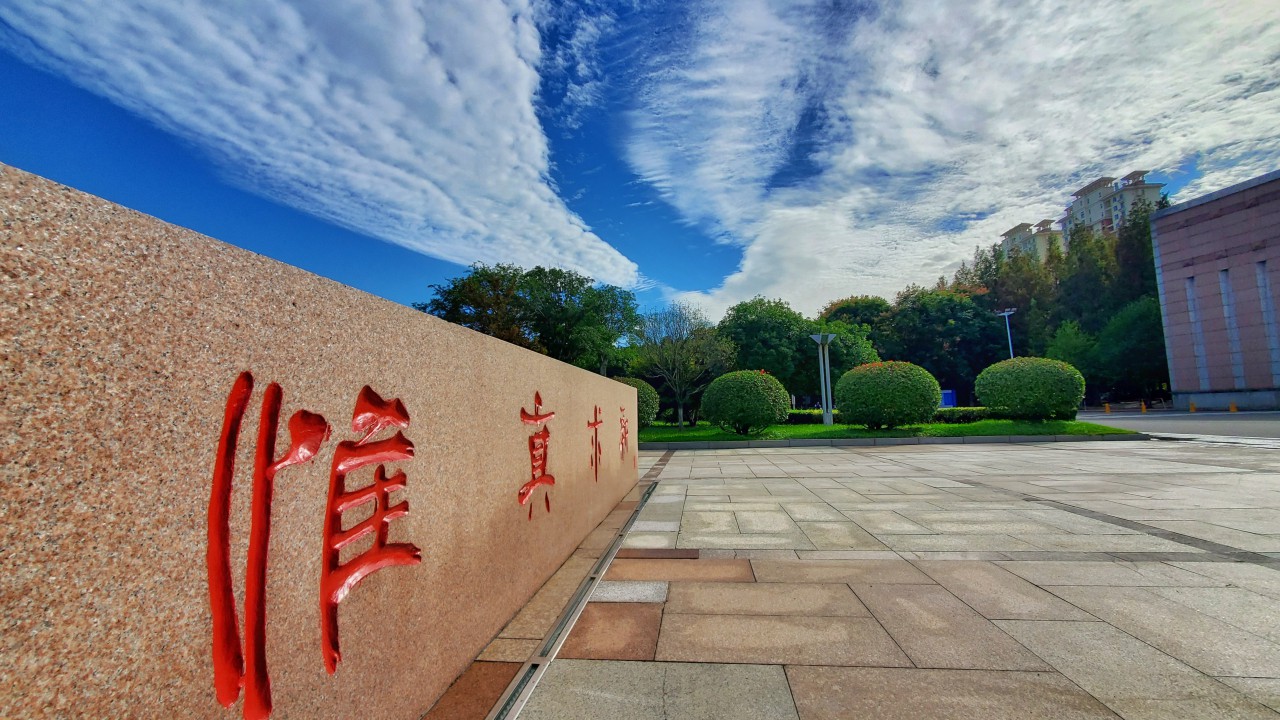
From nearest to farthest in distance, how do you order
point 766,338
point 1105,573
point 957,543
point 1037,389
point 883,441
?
point 1105,573, point 957,543, point 883,441, point 1037,389, point 766,338

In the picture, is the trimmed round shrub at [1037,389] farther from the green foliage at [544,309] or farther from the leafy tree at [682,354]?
the green foliage at [544,309]

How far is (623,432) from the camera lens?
7.36 meters

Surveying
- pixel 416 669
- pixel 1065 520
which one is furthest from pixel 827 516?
pixel 416 669

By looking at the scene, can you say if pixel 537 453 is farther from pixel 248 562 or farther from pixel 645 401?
pixel 645 401

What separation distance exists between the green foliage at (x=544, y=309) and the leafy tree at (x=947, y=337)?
2043 cm

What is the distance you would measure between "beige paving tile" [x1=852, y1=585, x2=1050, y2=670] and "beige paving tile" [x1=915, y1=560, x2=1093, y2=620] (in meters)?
0.12

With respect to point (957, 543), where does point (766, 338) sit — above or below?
above

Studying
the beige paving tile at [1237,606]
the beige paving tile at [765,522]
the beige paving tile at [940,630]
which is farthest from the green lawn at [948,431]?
the beige paving tile at [940,630]

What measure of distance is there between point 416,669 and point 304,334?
1.26 meters

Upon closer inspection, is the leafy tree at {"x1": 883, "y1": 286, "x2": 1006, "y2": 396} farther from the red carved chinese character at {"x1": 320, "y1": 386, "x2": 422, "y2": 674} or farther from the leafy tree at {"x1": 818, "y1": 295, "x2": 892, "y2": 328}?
the red carved chinese character at {"x1": 320, "y1": 386, "x2": 422, "y2": 674}

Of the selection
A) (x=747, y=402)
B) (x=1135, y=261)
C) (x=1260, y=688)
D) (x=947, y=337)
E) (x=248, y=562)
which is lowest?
(x=1260, y=688)

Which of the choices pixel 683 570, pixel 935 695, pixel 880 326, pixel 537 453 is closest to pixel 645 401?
pixel 683 570

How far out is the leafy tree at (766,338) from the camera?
25891 mm

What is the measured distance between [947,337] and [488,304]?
95.8ft
